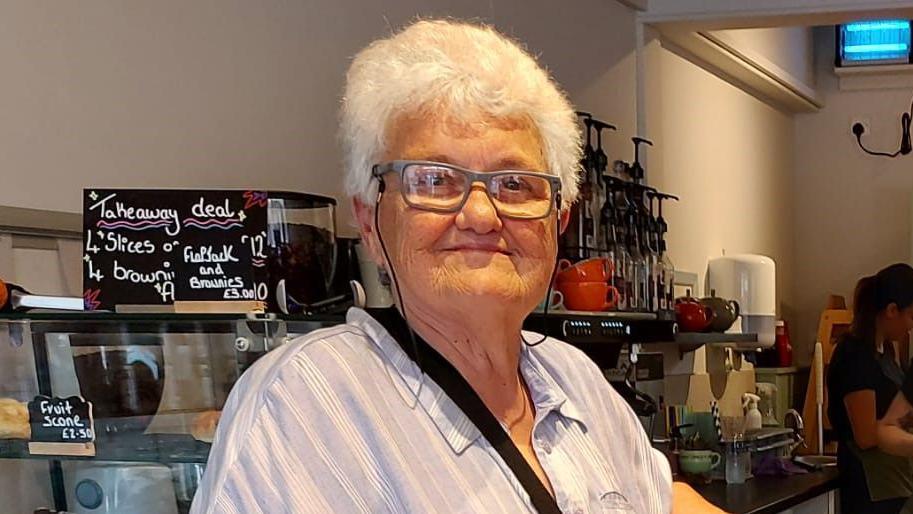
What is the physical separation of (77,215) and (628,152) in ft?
8.05

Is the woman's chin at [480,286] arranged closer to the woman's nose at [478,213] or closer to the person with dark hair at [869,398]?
the woman's nose at [478,213]

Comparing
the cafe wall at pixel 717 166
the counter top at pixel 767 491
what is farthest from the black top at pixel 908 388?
the cafe wall at pixel 717 166

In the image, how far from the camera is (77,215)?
1.84m

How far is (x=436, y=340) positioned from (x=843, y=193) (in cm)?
530

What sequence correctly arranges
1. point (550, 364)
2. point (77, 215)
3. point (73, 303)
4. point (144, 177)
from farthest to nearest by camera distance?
point (144, 177)
point (77, 215)
point (73, 303)
point (550, 364)

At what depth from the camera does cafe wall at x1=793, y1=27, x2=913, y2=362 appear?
19.4ft

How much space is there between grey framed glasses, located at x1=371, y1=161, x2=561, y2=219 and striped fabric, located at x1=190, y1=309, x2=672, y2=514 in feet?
0.48

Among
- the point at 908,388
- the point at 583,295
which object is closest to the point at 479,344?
the point at 583,295

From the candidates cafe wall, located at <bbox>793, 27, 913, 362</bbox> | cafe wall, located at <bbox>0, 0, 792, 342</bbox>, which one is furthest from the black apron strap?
cafe wall, located at <bbox>793, 27, 913, 362</bbox>

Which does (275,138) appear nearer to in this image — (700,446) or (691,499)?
(691,499)

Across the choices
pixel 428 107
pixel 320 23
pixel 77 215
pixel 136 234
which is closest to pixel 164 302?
pixel 136 234

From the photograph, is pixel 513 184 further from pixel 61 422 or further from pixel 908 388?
pixel 908 388

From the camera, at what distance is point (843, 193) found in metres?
6.10

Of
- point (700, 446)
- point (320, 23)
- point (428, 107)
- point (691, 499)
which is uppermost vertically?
point (320, 23)
